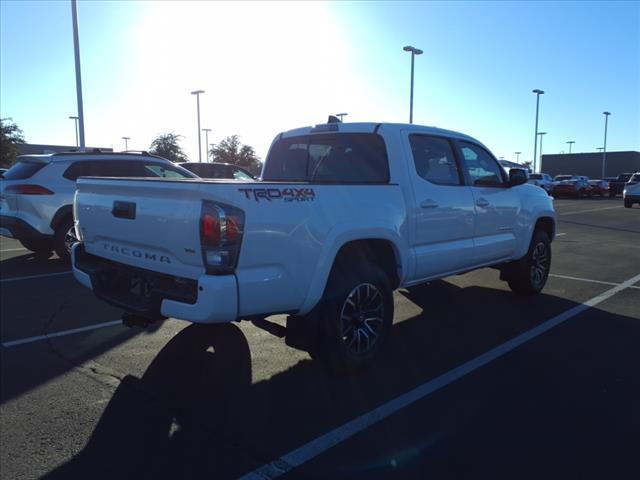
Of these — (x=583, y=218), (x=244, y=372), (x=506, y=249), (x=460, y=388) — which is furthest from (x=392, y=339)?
(x=583, y=218)

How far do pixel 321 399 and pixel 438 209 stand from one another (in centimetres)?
218

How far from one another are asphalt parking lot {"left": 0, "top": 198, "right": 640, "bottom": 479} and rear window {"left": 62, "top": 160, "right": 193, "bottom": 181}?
11.5 feet

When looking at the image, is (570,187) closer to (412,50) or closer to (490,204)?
(412,50)

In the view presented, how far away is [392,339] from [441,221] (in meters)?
1.24

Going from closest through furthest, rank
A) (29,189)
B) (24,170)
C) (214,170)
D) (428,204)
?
1. (428,204)
2. (29,189)
3. (24,170)
4. (214,170)

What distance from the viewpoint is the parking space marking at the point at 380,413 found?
292 cm

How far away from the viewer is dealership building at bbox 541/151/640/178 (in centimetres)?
7462

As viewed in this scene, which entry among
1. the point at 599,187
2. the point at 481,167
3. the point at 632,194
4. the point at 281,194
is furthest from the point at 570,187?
the point at 281,194

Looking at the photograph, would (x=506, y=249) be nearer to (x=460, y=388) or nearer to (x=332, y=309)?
(x=460, y=388)

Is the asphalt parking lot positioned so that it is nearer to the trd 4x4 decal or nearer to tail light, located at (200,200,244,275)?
tail light, located at (200,200,244,275)

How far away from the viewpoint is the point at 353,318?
4.20 meters

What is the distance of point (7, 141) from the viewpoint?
149ft

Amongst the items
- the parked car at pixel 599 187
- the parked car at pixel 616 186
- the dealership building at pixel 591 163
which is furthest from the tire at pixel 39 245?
the dealership building at pixel 591 163

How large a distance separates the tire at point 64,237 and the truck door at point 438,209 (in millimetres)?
6304
